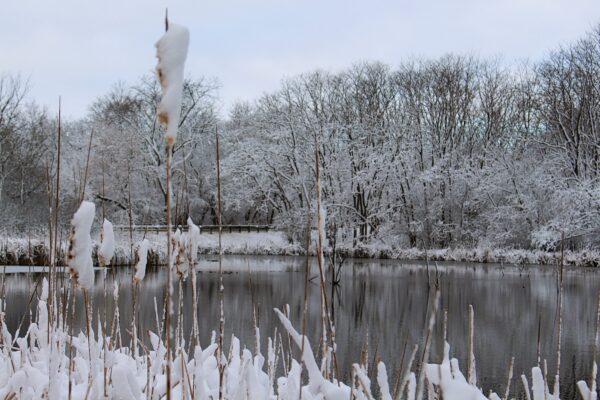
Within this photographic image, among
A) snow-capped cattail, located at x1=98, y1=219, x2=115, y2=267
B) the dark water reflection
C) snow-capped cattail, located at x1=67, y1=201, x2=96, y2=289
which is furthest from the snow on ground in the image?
the dark water reflection

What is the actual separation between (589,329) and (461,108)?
20.6 meters

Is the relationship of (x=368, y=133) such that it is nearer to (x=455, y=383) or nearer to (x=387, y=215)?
(x=387, y=215)

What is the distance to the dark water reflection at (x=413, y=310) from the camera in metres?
7.46

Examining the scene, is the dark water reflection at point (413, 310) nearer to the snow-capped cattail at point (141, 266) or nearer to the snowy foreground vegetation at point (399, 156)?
the snow-capped cattail at point (141, 266)

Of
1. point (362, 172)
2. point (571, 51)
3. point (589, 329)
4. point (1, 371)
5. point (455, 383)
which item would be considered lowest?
point (589, 329)

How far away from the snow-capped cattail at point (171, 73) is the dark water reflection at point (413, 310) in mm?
3492

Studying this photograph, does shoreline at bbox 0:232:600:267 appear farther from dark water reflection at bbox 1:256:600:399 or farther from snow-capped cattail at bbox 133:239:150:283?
snow-capped cattail at bbox 133:239:150:283

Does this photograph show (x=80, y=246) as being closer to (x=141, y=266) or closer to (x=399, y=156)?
(x=141, y=266)

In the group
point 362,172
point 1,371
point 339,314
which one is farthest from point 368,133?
point 1,371

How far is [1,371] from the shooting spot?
2.56m

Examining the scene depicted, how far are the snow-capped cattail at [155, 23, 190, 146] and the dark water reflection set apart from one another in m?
3.49

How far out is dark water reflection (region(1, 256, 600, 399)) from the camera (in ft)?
24.5

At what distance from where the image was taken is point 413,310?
11125 millimetres

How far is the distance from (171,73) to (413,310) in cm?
1083
